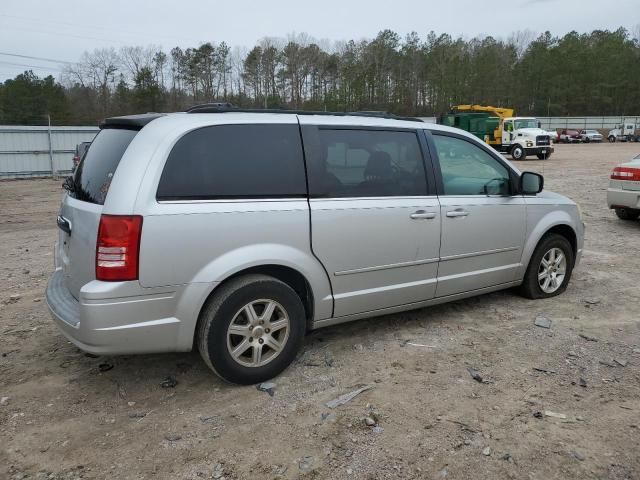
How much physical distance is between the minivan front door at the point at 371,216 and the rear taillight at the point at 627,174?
6.70 metres

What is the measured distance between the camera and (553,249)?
17.2 ft

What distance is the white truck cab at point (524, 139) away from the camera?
98.9 feet

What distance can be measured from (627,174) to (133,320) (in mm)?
9191

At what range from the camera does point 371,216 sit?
387cm

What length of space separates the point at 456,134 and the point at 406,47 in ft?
315

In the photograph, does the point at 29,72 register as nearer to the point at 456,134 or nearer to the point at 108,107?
the point at 108,107

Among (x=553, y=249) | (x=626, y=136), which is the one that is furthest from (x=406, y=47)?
(x=553, y=249)

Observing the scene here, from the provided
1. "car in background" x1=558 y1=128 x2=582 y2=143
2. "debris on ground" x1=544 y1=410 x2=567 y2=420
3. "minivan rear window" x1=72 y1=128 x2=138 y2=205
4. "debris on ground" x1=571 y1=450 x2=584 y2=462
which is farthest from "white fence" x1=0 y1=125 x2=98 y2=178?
"car in background" x1=558 y1=128 x2=582 y2=143

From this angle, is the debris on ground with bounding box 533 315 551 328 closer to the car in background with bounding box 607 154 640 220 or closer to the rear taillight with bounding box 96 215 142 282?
the rear taillight with bounding box 96 215 142 282

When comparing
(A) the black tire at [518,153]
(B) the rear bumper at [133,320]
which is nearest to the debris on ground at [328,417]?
(B) the rear bumper at [133,320]

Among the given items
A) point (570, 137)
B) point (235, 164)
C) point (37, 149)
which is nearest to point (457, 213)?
point (235, 164)

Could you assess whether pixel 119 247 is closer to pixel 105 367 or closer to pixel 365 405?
pixel 105 367

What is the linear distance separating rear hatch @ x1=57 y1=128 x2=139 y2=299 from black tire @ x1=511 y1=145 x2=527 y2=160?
30257 millimetres

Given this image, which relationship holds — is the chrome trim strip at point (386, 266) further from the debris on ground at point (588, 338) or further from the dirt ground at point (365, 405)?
the debris on ground at point (588, 338)
